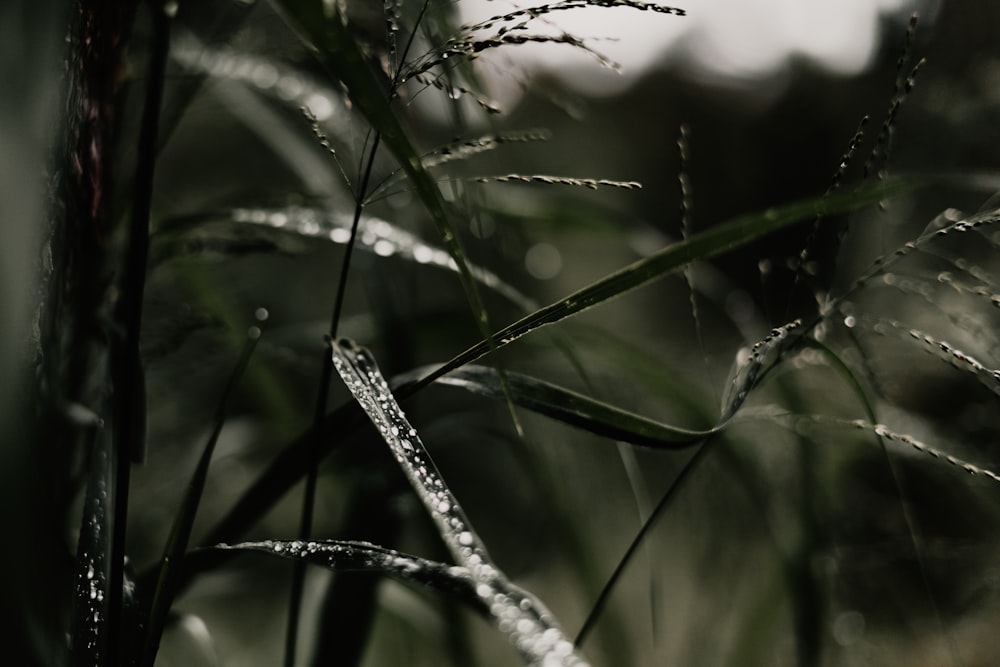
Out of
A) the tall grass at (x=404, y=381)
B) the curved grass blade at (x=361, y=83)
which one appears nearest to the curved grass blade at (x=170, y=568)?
the tall grass at (x=404, y=381)

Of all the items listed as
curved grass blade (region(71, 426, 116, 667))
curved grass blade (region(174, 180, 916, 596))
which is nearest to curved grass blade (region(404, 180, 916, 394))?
curved grass blade (region(174, 180, 916, 596))

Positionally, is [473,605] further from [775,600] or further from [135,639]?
[775,600]

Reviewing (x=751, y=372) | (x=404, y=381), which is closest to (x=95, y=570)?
(x=404, y=381)

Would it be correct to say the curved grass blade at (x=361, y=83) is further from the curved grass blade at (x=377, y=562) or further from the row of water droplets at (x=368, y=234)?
the row of water droplets at (x=368, y=234)

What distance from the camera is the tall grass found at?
0.24m

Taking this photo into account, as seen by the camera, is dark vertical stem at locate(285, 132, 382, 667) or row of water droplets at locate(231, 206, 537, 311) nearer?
dark vertical stem at locate(285, 132, 382, 667)

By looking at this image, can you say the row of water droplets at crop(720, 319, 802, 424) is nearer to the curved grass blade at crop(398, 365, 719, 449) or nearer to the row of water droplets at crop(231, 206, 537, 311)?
the curved grass blade at crop(398, 365, 719, 449)

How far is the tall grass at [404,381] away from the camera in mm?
240

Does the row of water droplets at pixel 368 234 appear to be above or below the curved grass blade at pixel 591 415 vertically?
above

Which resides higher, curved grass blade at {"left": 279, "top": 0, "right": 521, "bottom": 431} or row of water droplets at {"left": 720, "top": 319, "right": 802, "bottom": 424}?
curved grass blade at {"left": 279, "top": 0, "right": 521, "bottom": 431}

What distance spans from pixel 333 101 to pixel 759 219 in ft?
1.47

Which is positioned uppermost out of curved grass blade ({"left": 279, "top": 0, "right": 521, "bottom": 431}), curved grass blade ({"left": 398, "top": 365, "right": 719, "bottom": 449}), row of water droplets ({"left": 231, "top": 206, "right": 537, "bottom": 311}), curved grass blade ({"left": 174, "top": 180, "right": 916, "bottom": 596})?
row of water droplets ({"left": 231, "top": 206, "right": 537, "bottom": 311})

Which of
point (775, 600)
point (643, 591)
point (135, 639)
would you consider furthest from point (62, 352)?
point (643, 591)

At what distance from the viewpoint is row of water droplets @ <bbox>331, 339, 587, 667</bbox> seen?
170 mm
